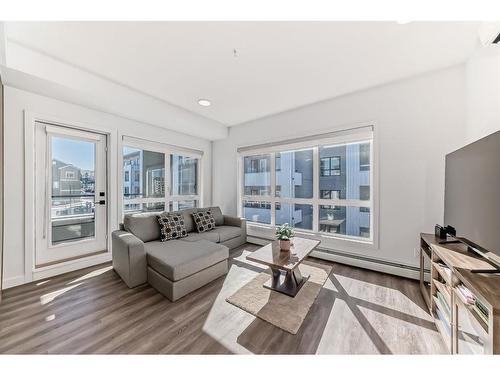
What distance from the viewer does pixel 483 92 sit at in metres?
1.80

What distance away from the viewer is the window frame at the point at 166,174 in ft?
10.3

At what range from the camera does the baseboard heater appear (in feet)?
7.97

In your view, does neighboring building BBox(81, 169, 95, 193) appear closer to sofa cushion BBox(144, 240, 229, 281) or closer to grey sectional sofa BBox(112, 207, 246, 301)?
grey sectional sofa BBox(112, 207, 246, 301)

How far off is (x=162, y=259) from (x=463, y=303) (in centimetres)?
245

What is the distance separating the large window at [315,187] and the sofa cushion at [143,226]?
1988 mm

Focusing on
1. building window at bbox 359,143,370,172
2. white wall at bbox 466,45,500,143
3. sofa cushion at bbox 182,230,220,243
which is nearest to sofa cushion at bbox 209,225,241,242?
sofa cushion at bbox 182,230,220,243

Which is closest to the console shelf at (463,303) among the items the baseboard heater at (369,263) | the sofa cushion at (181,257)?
the baseboard heater at (369,263)

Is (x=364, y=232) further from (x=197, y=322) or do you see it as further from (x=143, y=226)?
(x=143, y=226)

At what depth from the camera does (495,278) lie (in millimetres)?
1135

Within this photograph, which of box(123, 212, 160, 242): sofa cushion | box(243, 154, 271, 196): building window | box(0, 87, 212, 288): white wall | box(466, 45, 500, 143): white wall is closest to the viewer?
box(466, 45, 500, 143): white wall

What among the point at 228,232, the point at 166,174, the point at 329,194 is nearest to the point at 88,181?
the point at 166,174

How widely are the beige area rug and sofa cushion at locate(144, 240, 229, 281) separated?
49cm

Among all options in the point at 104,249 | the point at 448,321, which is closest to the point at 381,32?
the point at 448,321
